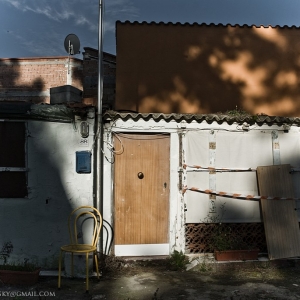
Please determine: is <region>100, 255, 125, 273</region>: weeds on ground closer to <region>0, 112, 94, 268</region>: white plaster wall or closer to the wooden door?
the wooden door

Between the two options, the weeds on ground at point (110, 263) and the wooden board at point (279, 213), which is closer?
the weeds on ground at point (110, 263)

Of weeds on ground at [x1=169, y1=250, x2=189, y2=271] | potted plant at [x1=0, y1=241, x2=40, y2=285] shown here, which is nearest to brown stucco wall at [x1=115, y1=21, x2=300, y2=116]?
weeds on ground at [x1=169, y1=250, x2=189, y2=271]

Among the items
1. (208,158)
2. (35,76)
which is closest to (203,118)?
(208,158)

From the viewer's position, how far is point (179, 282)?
604cm

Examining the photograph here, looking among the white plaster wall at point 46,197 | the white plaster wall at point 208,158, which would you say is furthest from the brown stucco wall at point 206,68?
the white plaster wall at point 46,197

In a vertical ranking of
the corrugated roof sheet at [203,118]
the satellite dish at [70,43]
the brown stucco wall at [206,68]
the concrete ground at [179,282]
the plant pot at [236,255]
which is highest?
the satellite dish at [70,43]

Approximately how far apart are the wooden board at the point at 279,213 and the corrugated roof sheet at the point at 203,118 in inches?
34.7

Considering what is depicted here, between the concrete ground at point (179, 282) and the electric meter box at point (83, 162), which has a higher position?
the electric meter box at point (83, 162)

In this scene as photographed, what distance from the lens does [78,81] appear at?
17.2 m

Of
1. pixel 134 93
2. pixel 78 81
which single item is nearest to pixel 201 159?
pixel 134 93

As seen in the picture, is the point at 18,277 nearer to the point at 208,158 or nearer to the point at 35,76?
the point at 208,158

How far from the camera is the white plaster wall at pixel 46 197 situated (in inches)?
256

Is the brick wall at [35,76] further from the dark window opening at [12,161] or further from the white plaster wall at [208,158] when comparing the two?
the white plaster wall at [208,158]

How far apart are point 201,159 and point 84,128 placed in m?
2.28
